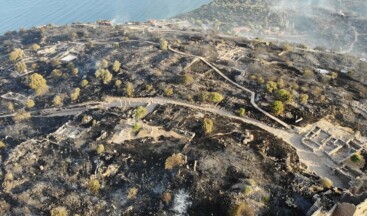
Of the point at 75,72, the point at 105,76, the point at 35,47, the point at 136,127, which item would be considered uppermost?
the point at 35,47

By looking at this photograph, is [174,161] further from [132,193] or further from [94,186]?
[94,186]

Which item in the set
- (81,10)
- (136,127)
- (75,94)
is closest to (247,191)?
(136,127)

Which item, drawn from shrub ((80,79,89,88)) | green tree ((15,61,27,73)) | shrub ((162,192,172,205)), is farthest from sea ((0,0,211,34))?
shrub ((162,192,172,205))

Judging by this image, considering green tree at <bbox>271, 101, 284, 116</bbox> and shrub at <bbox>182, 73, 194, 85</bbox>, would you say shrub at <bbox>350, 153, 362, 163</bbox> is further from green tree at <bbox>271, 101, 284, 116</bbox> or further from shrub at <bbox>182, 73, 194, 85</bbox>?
shrub at <bbox>182, 73, 194, 85</bbox>

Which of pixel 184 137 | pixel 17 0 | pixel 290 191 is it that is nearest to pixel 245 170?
pixel 290 191

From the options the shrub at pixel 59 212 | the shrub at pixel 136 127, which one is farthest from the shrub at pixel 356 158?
the shrub at pixel 59 212

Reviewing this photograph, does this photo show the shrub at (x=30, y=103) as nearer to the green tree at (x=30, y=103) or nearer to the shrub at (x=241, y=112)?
the green tree at (x=30, y=103)
